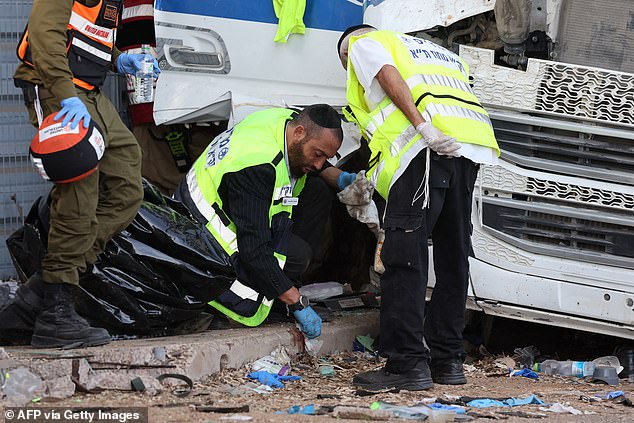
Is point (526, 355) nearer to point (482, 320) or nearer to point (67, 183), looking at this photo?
point (482, 320)

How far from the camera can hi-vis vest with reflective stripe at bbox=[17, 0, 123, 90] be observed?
403 cm

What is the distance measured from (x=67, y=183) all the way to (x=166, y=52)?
62.3 inches

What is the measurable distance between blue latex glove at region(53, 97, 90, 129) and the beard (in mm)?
1120

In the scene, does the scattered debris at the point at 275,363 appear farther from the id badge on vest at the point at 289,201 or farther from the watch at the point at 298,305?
the id badge on vest at the point at 289,201

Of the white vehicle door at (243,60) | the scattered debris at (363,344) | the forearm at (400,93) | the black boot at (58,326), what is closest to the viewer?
the black boot at (58,326)

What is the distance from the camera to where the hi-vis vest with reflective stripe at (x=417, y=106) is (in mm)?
4168

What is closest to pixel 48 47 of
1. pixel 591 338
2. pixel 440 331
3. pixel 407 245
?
pixel 407 245

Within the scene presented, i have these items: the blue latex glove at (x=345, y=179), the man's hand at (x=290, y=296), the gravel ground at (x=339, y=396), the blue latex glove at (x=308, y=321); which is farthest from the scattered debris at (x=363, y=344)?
the blue latex glove at (x=345, y=179)

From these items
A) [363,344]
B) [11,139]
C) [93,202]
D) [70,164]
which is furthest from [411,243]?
[11,139]

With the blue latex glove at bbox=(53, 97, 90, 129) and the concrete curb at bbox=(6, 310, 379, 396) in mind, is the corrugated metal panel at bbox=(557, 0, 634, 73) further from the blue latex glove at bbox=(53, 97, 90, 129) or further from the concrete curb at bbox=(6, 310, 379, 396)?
the blue latex glove at bbox=(53, 97, 90, 129)

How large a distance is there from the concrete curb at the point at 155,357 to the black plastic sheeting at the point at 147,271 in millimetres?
131

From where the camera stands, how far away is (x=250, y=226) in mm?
4508

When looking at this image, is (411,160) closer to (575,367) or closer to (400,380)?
(400,380)

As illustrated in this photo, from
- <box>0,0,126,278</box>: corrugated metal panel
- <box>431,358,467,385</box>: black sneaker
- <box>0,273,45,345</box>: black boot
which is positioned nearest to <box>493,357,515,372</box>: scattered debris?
<box>431,358,467,385</box>: black sneaker
